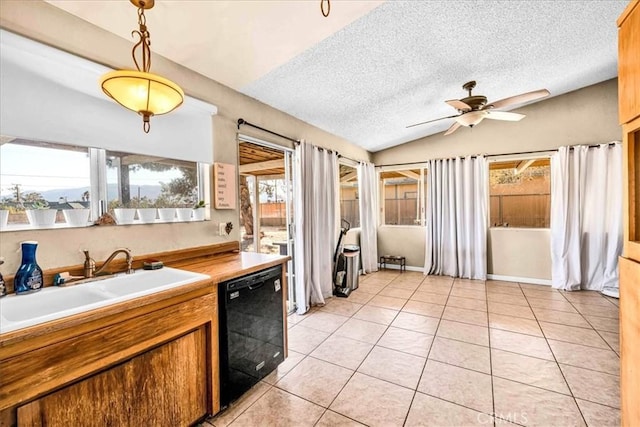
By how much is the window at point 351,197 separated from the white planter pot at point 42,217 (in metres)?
3.99

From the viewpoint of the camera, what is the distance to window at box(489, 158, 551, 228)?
170 inches

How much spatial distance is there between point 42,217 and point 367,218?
4.24 m

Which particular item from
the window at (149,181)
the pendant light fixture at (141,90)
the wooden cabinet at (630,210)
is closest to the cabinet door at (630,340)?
the wooden cabinet at (630,210)

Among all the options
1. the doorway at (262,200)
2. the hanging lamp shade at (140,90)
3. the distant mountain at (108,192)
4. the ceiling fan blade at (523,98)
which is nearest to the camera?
the hanging lamp shade at (140,90)

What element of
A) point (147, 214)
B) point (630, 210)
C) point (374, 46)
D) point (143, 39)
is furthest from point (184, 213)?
point (630, 210)

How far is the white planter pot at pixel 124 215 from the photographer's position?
172 centimetres

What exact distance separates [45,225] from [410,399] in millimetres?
2421

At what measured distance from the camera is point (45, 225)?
4.74 ft

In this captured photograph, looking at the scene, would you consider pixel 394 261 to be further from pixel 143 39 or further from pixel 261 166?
pixel 143 39

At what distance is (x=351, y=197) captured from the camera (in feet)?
16.7

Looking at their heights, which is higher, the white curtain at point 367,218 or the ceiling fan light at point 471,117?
the ceiling fan light at point 471,117

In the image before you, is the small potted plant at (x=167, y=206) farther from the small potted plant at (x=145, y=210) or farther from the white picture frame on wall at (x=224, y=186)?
the white picture frame on wall at (x=224, y=186)

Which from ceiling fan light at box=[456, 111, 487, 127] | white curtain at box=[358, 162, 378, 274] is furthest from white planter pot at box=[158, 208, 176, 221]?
white curtain at box=[358, 162, 378, 274]

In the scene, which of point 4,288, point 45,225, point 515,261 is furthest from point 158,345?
point 515,261
